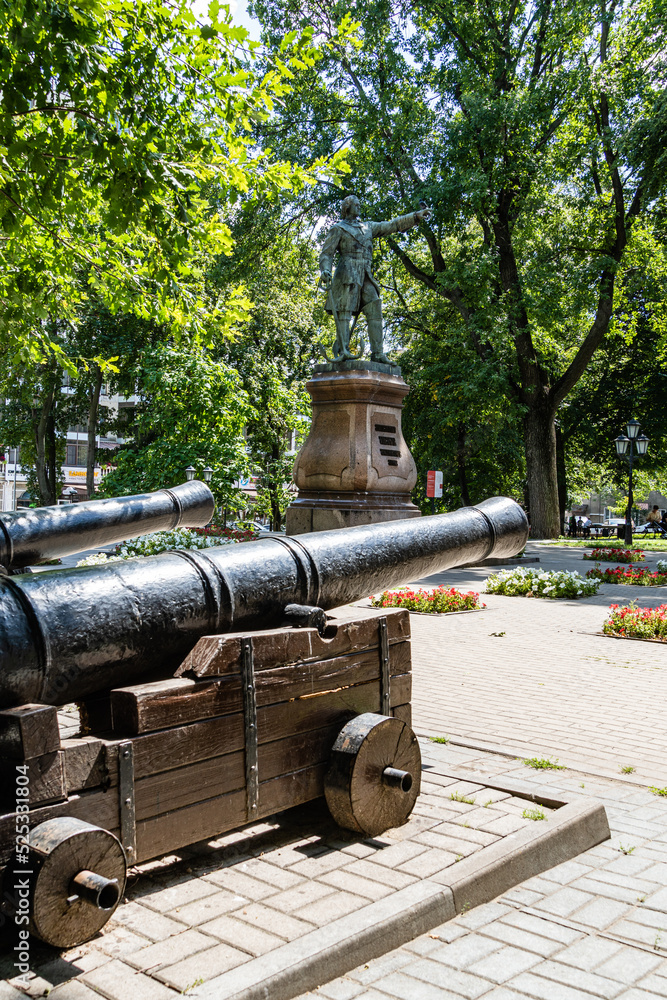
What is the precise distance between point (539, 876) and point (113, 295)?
7.74 metres

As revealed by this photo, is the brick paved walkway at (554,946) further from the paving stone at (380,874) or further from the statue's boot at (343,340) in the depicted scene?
the statue's boot at (343,340)

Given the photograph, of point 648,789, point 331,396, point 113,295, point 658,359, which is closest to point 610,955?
point 648,789

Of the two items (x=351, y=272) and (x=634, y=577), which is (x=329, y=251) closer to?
(x=351, y=272)

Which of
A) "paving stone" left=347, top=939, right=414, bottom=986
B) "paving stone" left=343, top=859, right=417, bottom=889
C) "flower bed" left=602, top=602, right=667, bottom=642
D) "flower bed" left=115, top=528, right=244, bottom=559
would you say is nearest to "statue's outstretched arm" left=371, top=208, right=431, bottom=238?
"flower bed" left=602, top=602, right=667, bottom=642

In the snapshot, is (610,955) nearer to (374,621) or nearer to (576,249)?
(374,621)

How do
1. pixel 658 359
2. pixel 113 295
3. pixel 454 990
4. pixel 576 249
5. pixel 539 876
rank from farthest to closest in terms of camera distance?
pixel 658 359 → pixel 576 249 → pixel 113 295 → pixel 539 876 → pixel 454 990

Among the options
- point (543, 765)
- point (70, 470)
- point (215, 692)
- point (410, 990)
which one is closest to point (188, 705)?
point (215, 692)

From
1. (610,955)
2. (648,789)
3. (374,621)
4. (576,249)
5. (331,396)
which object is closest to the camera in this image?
(610,955)

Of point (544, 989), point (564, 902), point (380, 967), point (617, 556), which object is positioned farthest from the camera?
point (617, 556)

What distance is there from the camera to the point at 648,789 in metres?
4.59

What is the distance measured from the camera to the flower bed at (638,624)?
384 inches

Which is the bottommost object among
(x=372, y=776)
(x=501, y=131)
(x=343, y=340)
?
(x=372, y=776)

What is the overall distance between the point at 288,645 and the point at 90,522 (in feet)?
13.8

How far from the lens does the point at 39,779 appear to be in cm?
248
